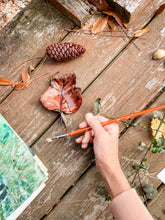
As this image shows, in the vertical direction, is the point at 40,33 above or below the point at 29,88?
above

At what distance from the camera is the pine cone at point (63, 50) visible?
97cm

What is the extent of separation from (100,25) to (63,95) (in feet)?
1.22

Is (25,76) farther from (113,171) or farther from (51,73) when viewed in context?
(113,171)

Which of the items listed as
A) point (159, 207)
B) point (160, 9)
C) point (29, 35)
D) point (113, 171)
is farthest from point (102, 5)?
point (159, 207)

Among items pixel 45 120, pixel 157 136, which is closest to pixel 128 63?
pixel 157 136

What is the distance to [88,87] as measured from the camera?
40.3 inches

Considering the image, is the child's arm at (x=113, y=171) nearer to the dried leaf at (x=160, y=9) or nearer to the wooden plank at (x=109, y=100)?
the wooden plank at (x=109, y=100)

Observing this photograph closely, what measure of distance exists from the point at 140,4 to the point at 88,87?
43cm

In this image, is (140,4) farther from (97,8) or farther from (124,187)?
(124,187)

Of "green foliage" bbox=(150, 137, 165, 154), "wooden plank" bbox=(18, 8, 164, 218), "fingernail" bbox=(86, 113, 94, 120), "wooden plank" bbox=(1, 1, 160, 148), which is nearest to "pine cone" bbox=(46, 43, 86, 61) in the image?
"wooden plank" bbox=(1, 1, 160, 148)

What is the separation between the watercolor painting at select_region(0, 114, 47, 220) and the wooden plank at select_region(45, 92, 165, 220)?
0.16 m

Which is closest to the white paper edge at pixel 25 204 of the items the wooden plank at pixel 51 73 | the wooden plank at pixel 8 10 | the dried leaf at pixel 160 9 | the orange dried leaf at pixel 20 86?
the wooden plank at pixel 51 73

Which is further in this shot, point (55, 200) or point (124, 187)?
point (55, 200)

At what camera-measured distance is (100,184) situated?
1.00 m
